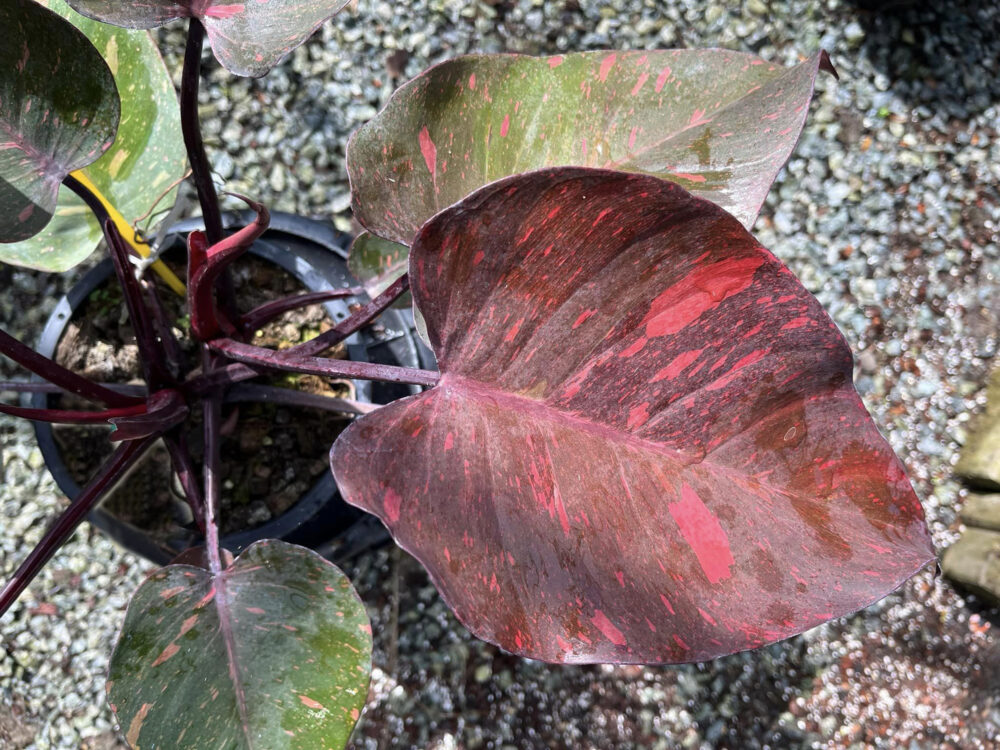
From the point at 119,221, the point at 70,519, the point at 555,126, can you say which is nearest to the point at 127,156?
the point at 119,221

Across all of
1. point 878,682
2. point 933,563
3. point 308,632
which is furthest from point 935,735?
point 308,632

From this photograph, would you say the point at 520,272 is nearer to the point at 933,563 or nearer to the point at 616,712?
the point at 933,563

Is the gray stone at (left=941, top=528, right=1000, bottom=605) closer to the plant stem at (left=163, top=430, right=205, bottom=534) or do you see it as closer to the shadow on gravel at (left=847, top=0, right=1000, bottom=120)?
the shadow on gravel at (left=847, top=0, right=1000, bottom=120)

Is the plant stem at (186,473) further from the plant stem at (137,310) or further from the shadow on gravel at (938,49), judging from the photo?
the shadow on gravel at (938,49)

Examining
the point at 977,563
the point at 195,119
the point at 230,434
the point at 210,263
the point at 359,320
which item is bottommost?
the point at 977,563

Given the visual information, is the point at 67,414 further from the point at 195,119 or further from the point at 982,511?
the point at 982,511

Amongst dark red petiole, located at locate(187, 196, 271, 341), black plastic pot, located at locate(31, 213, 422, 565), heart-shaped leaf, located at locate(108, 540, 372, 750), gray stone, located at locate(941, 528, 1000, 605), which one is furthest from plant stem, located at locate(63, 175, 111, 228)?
gray stone, located at locate(941, 528, 1000, 605)
